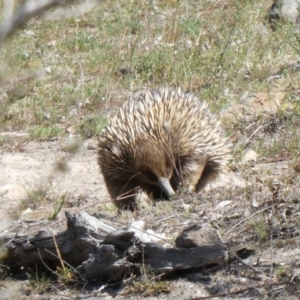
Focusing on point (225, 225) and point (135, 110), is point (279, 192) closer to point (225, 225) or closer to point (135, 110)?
point (225, 225)

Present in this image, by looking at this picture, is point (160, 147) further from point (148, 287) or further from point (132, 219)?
point (148, 287)

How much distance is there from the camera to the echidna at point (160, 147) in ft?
18.7

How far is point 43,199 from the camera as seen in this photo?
6047 millimetres

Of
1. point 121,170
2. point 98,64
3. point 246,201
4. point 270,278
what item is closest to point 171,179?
point 121,170

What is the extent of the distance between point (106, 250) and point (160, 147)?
7.04ft

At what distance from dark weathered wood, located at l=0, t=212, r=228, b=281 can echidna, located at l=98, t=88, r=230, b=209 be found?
1.65 metres

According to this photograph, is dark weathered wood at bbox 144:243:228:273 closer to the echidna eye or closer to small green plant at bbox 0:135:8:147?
the echidna eye

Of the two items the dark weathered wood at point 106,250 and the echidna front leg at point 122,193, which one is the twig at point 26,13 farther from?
the echidna front leg at point 122,193

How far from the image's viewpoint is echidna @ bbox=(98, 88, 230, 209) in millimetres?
5707

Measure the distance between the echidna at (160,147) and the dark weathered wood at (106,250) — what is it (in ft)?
5.42

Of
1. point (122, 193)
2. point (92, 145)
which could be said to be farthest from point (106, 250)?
point (92, 145)

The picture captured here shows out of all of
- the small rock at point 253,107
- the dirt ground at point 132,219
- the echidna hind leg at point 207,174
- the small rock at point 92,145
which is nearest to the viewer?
the dirt ground at point 132,219

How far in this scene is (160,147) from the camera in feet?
18.7

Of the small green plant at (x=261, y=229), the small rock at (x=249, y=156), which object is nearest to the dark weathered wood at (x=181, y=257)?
the small green plant at (x=261, y=229)
